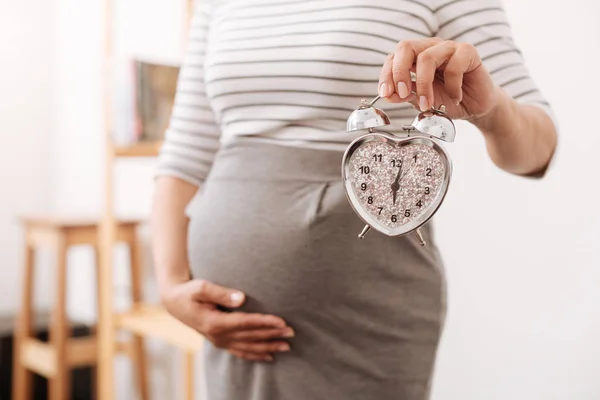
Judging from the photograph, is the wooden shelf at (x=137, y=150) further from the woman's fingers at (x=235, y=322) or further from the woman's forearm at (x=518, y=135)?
the woman's forearm at (x=518, y=135)

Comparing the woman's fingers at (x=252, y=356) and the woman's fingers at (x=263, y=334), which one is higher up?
the woman's fingers at (x=263, y=334)

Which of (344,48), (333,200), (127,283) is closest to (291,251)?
(333,200)

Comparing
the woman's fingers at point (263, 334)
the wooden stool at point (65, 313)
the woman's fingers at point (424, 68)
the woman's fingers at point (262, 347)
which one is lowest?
the wooden stool at point (65, 313)

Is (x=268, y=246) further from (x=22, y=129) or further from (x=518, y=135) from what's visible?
(x=22, y=129)

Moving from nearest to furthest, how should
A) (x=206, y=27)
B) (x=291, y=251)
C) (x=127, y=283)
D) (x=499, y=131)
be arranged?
1. (x=499, y=131)
2. (x=291, y=251)
3. (x=206, y=27)
4. (x=127, y=283)

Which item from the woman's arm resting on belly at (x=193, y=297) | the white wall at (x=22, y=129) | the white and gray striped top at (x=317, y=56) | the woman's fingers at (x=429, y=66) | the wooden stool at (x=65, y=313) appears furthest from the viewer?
the white wall at (x=22, y=129)

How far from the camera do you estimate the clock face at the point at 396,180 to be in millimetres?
493

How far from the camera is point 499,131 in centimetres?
56

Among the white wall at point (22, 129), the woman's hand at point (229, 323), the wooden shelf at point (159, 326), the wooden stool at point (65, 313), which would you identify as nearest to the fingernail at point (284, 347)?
the woman's hand at point (229, 323)

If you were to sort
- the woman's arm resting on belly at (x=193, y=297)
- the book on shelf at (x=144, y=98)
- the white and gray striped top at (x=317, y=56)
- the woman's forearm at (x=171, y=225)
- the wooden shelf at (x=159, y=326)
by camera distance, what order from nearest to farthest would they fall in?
the white and gray striped top at (x=317, y=56) < the woman's arm resting on belly at (x=193, y=297) < the woman's forearm at (x=171, y=225) < the wooden shelf at (x=159, y=326) < the book on shelf at (x=144, y=98)

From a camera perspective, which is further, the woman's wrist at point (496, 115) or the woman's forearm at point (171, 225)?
→ the woman's forearm at point (171, 225)

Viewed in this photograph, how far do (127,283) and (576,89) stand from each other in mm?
2019

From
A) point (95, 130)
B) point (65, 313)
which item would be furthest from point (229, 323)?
point (95, 130)

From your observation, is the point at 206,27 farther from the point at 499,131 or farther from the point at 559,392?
the point at 559,392
